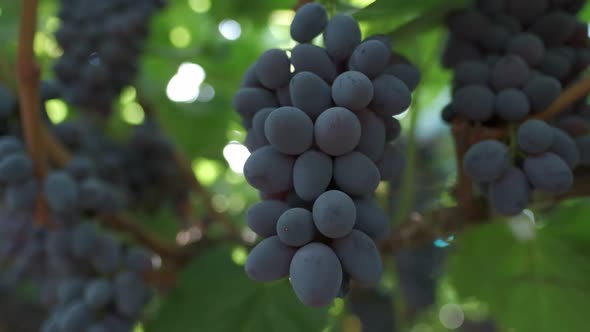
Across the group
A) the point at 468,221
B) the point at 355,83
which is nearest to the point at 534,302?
the point at 468,221

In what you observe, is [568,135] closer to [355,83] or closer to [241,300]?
[355,83]

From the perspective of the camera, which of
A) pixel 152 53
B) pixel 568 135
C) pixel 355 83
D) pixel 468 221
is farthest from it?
pixel 152 53

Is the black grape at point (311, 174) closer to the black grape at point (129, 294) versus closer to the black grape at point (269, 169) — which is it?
the black grape at point (269, 169)

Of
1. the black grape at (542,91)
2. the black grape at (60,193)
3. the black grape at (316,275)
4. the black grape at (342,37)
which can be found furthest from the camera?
the black grape at (60,193)

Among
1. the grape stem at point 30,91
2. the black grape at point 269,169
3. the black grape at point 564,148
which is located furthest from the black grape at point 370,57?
the grape stem at point 30,91

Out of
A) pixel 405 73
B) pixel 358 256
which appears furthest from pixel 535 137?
pixel 358 256

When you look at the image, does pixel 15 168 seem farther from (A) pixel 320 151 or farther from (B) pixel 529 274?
(B) pixel 529 274
